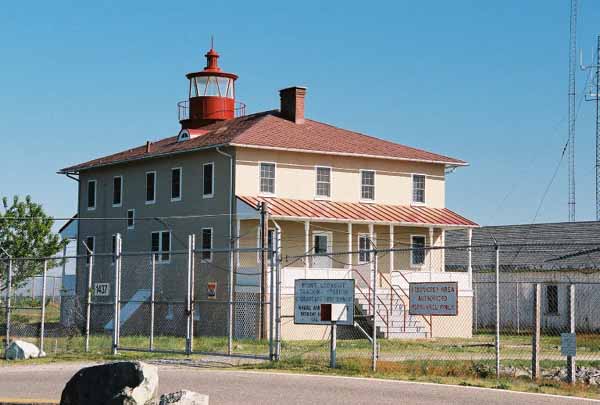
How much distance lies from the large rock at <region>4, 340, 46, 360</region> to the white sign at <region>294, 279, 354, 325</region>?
21.4 ft

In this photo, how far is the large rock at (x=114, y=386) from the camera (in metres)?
13.6

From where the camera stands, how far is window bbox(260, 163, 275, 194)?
40.6 meters

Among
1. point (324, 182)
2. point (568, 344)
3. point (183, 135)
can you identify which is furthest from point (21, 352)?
point (183, 135)

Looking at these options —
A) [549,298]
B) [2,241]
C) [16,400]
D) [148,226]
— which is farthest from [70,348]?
[549,298]

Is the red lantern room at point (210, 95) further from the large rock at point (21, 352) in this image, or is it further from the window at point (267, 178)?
the large rock at point (21, 352)

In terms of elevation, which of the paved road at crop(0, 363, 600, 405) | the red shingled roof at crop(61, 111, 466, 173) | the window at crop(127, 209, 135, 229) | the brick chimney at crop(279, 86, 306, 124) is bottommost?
the paved road at crop(0, 363, 600, 405)

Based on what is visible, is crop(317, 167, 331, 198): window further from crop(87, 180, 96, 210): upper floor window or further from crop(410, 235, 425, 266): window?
crop(87, 180, 96, 210): upper floor window

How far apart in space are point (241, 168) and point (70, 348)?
14727mm

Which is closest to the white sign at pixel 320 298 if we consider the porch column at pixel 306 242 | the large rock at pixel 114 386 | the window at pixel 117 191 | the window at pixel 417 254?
the large rock at pixel 114 386

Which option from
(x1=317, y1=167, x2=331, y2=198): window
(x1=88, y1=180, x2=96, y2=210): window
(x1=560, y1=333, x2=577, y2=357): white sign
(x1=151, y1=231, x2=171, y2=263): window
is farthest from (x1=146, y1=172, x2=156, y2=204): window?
(x1=560, y1=333, x2=577, y2=357): white sign

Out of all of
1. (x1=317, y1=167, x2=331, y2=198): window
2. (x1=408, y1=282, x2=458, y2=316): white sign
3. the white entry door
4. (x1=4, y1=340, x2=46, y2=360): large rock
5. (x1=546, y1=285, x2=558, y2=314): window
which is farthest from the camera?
(x1=546, y1=285, x2=558, y2=314): window

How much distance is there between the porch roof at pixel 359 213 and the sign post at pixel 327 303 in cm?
1664

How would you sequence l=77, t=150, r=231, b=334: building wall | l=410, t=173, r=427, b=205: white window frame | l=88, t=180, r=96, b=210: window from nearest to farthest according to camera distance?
l=77, t=150, r=231, b=334: building wall → l=410, t=173, r=427, b=205: white window frame → l=88, t=180, r=96, b=210: window

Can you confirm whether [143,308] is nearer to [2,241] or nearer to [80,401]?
[2,241]
